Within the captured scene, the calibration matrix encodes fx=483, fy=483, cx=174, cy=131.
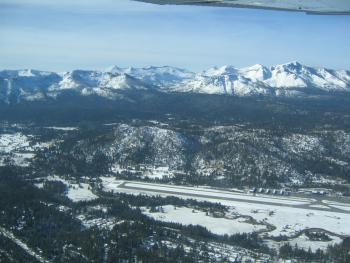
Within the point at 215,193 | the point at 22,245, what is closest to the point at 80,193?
the point at 215,193

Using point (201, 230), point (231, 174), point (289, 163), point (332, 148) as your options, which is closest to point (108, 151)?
point (231, 174)

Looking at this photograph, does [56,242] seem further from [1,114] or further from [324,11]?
[1,114]

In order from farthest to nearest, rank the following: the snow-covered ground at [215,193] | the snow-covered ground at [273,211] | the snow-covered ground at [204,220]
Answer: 1. the snow-covered ground at [215,193]
2. the snow-covered ground at [273,211]
3. the snow-covered ground at [204,220]

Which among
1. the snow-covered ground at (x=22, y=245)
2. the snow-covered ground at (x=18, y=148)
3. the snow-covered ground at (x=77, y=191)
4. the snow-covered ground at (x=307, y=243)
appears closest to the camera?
the snow-covered ground at (x=22, y=245)

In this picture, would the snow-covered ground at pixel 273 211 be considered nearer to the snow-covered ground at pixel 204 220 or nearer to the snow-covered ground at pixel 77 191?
the snow-covered ground at pixel 204 220

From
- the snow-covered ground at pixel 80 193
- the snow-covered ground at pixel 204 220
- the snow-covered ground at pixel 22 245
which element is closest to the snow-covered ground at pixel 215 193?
the snow-covered ground at pixel 80 193

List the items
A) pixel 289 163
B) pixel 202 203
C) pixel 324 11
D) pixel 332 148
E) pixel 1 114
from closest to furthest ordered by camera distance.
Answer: pixel 324 11 → pixel 202 203 → pixel 289 163 → pixel 332 148 → pixel 1 114
